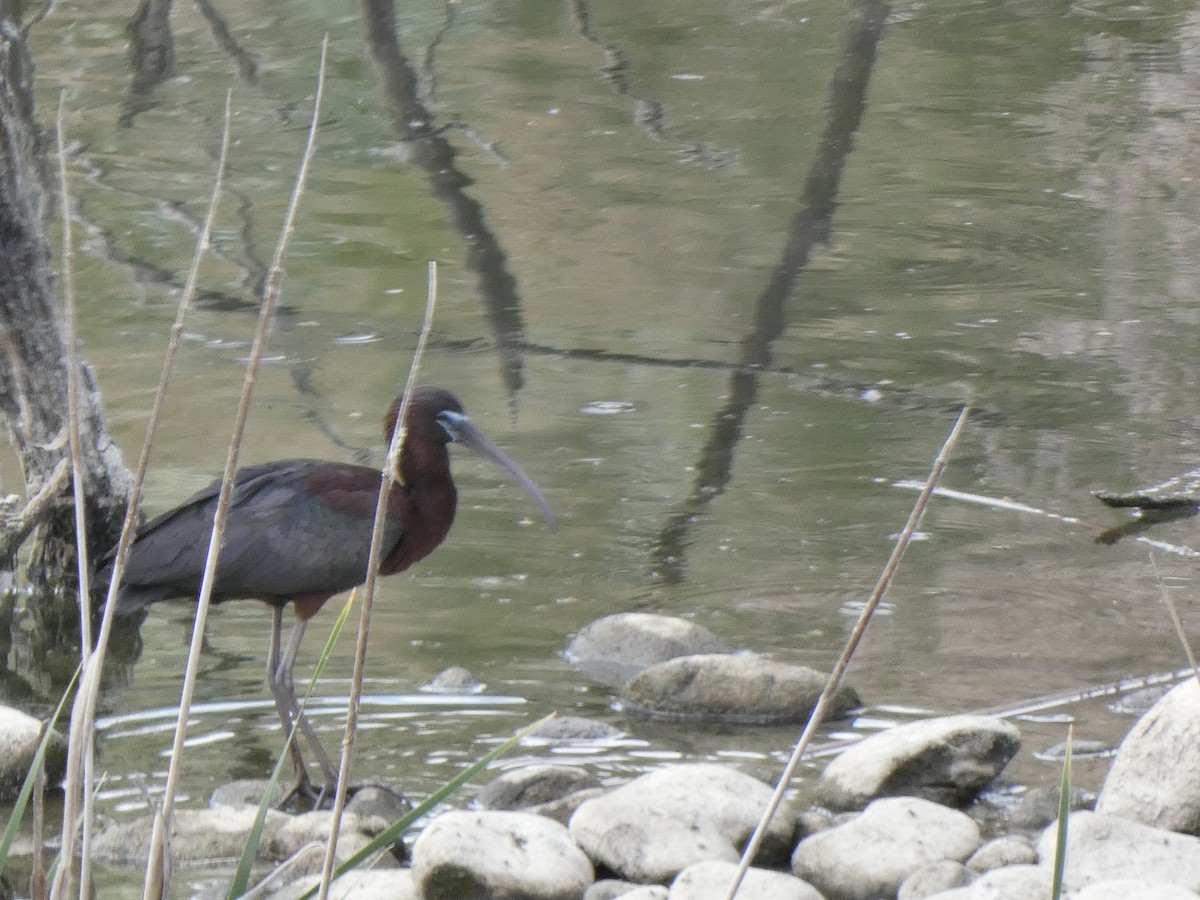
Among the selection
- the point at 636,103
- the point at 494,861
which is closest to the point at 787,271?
the point at 636,103

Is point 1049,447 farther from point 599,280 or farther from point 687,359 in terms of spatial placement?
point 599,280

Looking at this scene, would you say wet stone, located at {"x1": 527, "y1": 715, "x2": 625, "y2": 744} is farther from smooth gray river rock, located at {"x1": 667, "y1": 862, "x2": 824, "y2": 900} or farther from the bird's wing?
smooth gray river rock, located at {"x1": 667, "y1": 862, "x2": 824, "y2": 900}

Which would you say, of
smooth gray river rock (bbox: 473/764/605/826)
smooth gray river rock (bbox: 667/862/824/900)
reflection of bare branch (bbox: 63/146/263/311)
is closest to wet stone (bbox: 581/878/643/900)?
smooth gray river rock (bbox: 667/862/824/900)

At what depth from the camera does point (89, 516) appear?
6062mm

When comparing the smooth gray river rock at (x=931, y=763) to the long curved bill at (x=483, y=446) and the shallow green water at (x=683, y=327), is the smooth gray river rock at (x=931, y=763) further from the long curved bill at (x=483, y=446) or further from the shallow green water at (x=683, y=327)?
the long curved bill at (x=483, y=446)

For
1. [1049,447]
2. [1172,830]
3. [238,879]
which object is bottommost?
[1049,447]

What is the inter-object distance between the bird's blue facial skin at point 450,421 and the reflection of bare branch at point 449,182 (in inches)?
113

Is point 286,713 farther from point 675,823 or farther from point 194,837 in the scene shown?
point 675,823

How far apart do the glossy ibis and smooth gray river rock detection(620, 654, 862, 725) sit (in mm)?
750

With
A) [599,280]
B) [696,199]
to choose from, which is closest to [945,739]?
[599,280]

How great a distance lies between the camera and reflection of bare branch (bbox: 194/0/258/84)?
14164mm

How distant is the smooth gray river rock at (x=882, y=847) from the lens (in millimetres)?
4090

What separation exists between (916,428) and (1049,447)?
0.53 metres

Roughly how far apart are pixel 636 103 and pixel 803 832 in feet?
30.4
